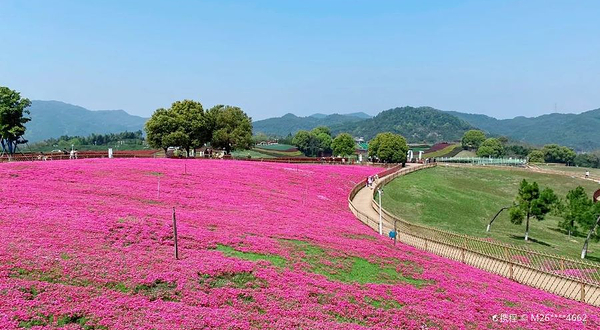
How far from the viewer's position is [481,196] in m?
67.3

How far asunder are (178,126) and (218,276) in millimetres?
70732

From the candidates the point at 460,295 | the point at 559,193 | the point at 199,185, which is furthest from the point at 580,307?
the point at 559,193

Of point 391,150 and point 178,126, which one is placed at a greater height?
point 178,126

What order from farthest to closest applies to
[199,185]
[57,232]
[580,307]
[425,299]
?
1. [199,185]
2. [580,307]
3. [57,232]
4. [425,299]

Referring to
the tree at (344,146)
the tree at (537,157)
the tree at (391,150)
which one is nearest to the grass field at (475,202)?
the tree at (391,150)

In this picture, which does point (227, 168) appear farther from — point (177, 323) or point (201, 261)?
point (177, 323)

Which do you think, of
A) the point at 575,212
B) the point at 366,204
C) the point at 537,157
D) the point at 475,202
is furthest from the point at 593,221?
the point at 537,157

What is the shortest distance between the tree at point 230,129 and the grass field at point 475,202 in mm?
36878

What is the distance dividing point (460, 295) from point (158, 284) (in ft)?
40.6

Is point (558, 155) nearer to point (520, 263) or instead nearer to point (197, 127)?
point (197, 127)

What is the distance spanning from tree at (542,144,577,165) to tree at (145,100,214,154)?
593 feet

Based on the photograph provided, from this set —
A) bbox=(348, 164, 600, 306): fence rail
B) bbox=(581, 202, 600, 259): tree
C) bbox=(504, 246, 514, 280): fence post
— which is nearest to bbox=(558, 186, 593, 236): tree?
A: bbox=(581, 202, 600, 259): tree

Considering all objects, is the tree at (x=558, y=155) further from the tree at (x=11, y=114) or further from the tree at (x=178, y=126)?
the tree at (x=11, y=114)

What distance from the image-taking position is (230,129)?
3580 inches
